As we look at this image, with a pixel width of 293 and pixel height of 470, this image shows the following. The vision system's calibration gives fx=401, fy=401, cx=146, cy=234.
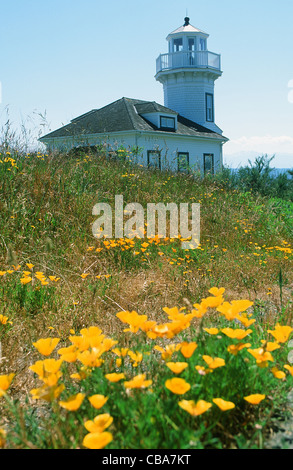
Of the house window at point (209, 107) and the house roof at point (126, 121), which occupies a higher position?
the house window at point (209, 107)

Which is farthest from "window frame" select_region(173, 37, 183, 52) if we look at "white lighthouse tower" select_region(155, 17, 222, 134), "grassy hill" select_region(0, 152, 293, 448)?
"grassy hill" select_region(0, 152, 293, 448)

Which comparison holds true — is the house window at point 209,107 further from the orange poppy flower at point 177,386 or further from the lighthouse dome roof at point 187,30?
the orange poppy flower at point 177,386

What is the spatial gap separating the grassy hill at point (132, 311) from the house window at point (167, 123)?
1693 cm

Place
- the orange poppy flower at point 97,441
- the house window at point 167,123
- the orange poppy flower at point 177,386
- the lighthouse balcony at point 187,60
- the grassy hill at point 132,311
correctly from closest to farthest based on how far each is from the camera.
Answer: the orange poppy flower at point 97,441 < the orange poppy flower at point 177,386 < the grassy hill at point 132,311 < the house window at point 167,123 < the lighthouse balcony at point 187,60

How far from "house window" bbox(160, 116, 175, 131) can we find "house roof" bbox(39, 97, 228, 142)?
0.39 m

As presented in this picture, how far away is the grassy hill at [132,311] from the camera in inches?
55.4

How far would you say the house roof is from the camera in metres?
23.4

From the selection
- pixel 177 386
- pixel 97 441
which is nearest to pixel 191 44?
pixel 177 386

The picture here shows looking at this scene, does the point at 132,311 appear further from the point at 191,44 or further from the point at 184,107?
the point at 191,44

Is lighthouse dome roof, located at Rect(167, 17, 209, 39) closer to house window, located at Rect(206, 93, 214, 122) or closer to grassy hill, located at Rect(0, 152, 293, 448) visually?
house window, located at Rect(206, 93, 214, 122)

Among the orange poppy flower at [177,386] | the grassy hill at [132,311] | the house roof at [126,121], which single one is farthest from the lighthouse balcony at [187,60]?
the orange poppy flower at [177,386]

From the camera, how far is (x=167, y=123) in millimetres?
25312

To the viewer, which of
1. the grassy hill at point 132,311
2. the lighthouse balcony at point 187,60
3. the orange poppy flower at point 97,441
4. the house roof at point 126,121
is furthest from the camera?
the lighthouse balcony at point 187,60

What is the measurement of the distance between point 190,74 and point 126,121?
7872 millimetres
